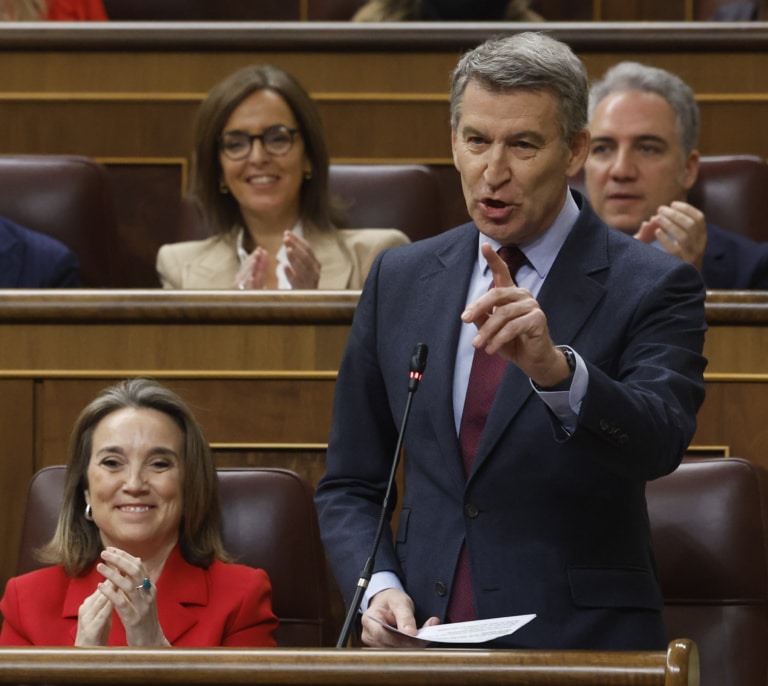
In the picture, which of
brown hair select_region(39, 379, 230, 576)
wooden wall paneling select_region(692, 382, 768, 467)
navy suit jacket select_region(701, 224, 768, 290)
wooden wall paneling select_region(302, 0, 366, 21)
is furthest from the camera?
wooden wall paneling select_region(302, 0, 366, 21)

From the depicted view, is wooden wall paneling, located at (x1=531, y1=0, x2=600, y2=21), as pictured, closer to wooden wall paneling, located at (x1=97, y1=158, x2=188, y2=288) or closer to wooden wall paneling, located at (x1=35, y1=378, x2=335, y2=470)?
wooden wall paneling, located at (x1=97, y1=158, x2=188, y2=288)

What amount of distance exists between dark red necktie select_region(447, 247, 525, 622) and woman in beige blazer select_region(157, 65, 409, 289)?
696 mm

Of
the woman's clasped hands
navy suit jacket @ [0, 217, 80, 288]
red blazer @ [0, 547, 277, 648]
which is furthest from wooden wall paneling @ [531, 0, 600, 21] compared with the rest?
the woman's clasped hands

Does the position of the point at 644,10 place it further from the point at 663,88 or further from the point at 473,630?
the point at 473,630

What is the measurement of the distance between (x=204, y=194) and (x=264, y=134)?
86 millimetres

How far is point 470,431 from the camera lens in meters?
0.84

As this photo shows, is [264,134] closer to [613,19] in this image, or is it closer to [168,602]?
[168,602]

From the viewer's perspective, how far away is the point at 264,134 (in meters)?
1.57

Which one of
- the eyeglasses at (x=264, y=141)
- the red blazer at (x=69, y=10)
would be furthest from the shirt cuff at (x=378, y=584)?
the red blazer at (x=69, y=10)

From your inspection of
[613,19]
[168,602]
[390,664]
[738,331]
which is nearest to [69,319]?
[168,602]

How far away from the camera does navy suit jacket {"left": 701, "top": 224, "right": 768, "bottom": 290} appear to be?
1.49m

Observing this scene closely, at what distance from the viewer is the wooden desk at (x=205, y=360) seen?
125 cm

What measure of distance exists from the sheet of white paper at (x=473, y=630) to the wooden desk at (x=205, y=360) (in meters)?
0.48

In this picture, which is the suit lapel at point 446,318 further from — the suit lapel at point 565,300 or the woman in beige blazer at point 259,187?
the woman in beige blazer at point 259,187
